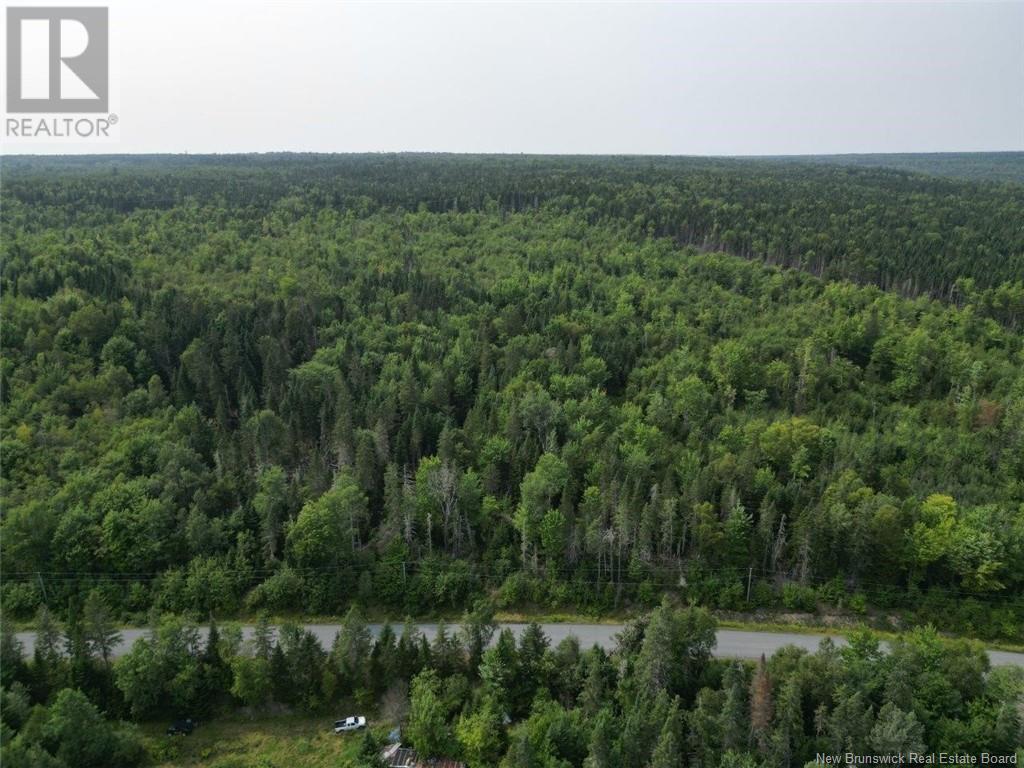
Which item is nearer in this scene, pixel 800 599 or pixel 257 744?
pixel 257 744

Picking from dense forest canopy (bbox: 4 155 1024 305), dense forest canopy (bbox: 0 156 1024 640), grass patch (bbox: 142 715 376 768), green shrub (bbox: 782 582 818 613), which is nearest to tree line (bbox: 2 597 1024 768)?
grass patch (bbox: 142 715 376 768)

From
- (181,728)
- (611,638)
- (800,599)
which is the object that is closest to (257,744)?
(181,728)

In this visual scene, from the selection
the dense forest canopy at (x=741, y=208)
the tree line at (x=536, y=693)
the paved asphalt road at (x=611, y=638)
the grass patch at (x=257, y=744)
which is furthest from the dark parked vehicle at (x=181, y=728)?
the dense forest canopy at (x=741, y=208)

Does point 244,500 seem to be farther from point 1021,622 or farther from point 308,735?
point 1021,622

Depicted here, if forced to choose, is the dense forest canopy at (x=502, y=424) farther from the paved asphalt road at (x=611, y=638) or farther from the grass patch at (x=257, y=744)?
the grass patch at (x=257, y=744)

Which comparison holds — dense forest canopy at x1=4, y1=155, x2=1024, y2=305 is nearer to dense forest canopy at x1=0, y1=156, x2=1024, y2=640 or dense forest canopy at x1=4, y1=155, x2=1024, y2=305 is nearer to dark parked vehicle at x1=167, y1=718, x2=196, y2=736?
dense forest canopy at x1=0, y1=156, x2=1024, y2=640

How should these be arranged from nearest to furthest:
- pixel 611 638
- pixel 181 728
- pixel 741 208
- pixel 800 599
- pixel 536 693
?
pixel 536 693, pixel 181 728, pixel 611 638, pixel 800 599, pixel 741 208

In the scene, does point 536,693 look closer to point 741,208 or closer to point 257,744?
point 257,744
